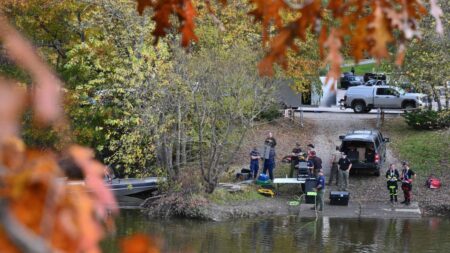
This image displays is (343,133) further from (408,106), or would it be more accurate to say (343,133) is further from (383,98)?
(408,106)

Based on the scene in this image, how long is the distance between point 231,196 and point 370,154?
5.63m

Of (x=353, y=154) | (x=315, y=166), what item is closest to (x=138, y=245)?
(x=315, y=166)

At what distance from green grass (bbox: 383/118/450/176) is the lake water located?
5503mm

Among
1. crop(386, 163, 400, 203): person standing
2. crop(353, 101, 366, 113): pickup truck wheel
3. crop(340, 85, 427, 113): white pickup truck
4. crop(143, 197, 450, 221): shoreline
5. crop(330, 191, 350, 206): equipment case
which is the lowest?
crop(143, 197, 450, 221): shoreline

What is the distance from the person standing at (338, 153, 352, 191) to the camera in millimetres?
26995

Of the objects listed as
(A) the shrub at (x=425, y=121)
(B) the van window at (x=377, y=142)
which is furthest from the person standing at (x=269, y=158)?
(A) the shrub at (x=425, y=121)

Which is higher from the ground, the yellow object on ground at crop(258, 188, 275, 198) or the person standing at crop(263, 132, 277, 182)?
the person standing at crop(263, 132, 277, 182)

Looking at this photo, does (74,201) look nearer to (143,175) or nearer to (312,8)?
(312,8)

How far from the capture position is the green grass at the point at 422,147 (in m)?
30.0

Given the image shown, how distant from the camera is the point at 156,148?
25.2m

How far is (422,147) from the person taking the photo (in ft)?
107

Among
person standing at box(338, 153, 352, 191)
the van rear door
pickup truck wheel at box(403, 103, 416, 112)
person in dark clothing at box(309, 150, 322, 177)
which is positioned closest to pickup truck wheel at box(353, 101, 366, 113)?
the van rear door

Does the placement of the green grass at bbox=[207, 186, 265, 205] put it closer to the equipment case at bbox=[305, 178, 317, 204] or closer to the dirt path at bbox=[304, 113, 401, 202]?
the equipment case at bbox=[305, 178, 317, 204]

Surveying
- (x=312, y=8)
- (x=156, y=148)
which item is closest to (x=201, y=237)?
(x=156, y=148)
